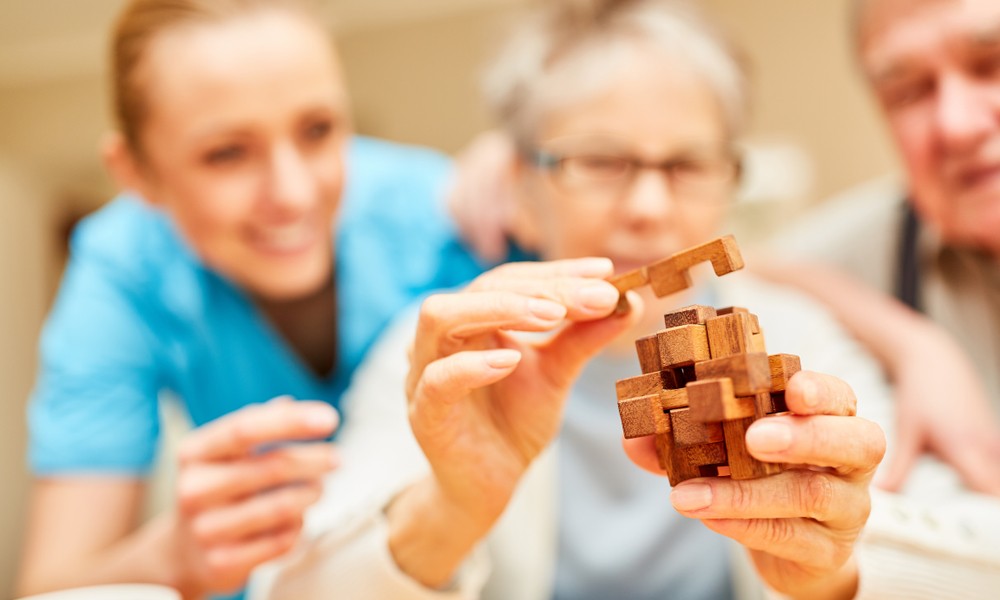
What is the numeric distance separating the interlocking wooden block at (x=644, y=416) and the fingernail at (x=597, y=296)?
0.22ft

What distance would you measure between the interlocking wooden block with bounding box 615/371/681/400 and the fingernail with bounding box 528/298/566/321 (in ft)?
0.18

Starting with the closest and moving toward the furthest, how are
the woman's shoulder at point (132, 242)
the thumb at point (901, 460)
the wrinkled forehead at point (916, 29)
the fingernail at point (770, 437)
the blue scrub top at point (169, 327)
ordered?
the fingernail at point (770, 437) < the thumb at point (901, 460) < the wrinkled forehead at point (916, 29) < the blue scrub top at point (169, 327) < the woman's shoulder at point (132, 242)

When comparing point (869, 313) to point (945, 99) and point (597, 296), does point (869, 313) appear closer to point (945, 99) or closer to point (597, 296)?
point (945, 99)

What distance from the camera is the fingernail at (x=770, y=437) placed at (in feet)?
1.25

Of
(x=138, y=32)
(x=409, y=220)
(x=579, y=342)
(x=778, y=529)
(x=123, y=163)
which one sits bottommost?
(x=778, y=529)

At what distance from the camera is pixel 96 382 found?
0.97 m

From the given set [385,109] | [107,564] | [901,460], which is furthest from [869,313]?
[385,109]

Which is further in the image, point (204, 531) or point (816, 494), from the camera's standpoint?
point (204, 531)

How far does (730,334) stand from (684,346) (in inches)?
1.0

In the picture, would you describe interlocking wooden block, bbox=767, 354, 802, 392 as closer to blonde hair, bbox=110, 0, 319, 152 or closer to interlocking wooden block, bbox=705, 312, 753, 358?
interlocking wooden block, bbox=705, 312, 753, 358

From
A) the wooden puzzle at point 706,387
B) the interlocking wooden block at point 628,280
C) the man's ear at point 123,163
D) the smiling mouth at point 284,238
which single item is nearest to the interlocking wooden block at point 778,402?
the wooden puzzle at point 706,387

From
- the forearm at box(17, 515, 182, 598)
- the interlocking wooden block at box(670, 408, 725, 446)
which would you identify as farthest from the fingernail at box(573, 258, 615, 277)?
the forearm at box(17, 515, 182, 598)

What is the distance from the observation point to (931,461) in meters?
0.71

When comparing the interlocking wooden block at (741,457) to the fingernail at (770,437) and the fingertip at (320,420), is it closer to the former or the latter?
the fingernail at (770,437)
